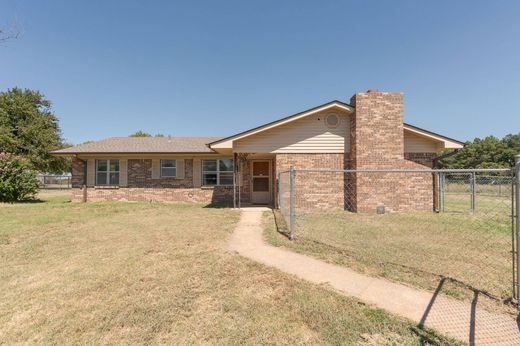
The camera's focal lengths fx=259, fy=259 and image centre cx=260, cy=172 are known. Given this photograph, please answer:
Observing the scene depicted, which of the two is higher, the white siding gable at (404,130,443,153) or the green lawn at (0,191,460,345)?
the white siding gable at (404,130,443,153)

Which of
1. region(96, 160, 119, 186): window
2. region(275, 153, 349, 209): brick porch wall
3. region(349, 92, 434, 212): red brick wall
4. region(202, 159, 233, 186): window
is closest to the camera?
region(349, 92, 434, 212): red brick wall

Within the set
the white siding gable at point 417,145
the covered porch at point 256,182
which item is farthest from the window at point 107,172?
the white siding gable at point 417,145

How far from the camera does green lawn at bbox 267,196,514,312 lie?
4250 mm

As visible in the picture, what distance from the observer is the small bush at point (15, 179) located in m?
14.9

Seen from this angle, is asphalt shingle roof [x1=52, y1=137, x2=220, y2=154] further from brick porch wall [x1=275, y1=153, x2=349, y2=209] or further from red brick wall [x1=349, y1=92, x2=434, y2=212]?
red brick wall [x1=349, y1=92, x2=434, y2=212]

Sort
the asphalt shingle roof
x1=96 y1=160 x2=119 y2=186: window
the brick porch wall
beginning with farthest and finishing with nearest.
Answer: x1=96 y1=160 x2=119 y2=186: window, the asphalt shingle roof, the brick porch wall

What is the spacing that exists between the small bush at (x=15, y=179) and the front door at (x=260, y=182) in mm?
13629

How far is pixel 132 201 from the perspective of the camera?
15055mm

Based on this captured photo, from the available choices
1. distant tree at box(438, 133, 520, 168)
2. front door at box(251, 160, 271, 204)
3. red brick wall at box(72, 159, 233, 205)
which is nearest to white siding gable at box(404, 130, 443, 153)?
front door at box(251, 160, 271, 204)

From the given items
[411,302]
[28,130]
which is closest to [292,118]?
[411,302]

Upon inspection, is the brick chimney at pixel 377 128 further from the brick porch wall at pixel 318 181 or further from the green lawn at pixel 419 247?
the green lawn at pixel 419 247

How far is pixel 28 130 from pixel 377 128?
37.8 meters

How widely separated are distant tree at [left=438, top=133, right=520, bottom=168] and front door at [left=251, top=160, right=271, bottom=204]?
69.3 meters

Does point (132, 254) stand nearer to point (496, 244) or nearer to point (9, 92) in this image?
point (496, 244)
